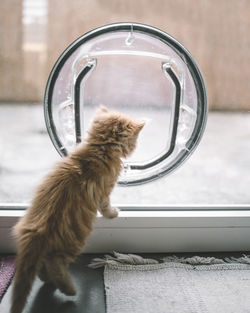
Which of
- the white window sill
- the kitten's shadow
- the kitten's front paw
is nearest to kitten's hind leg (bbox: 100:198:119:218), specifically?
the kitten's front paw

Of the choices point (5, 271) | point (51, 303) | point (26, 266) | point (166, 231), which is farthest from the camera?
point (166, 231)

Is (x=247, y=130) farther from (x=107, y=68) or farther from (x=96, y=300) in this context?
(x=96, y=300)

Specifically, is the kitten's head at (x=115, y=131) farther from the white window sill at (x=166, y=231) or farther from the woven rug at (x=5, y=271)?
the woven rug at (x=5, y=271)

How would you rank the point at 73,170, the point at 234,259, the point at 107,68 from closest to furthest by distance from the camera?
the point at 73,170 < the point at 107,68 < the point at 234,259

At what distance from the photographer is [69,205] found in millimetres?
807

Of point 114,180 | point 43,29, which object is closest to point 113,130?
point 114,180

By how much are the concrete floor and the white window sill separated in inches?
2.6

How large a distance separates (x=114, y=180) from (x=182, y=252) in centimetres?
37

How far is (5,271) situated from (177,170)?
0.59 m

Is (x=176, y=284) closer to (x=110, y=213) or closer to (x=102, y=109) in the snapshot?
(x=110, y=213)

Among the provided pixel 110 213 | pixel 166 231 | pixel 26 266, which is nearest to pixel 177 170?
pixel 166 231

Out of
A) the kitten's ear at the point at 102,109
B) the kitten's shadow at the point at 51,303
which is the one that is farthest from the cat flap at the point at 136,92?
the kitten's shadow at the point at 51,303

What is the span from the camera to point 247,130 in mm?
1165

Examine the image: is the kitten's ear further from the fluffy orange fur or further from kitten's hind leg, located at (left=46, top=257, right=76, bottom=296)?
kitten's hind leg, located at (left=46, top=257, right=76, bottom=296)
